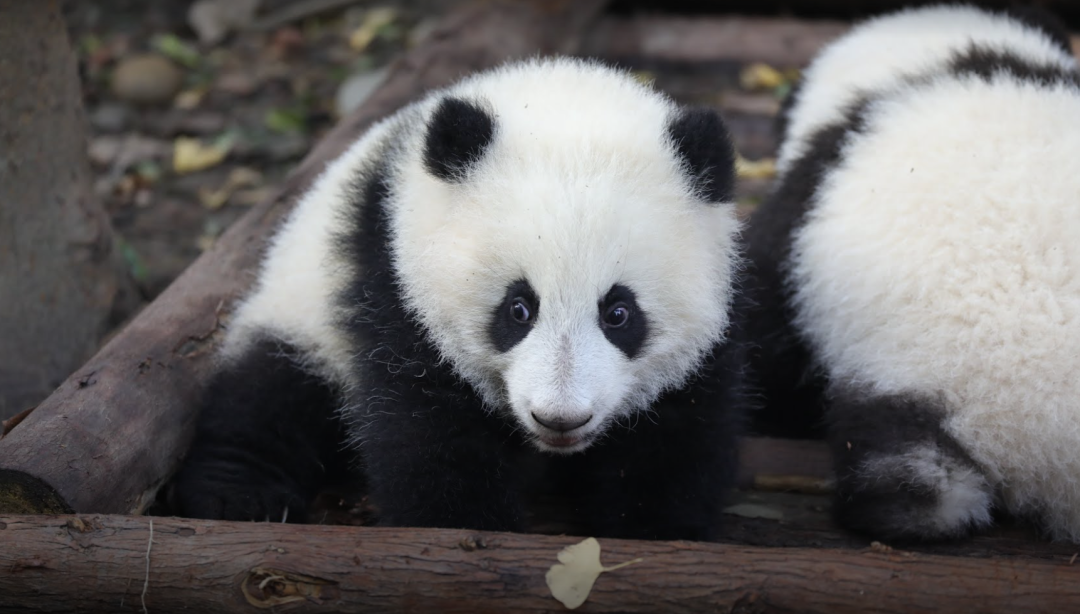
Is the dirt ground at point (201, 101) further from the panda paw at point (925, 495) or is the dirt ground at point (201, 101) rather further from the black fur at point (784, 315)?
→ the panda paw at point (925, 495)

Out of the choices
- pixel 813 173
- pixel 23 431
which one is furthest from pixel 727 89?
pixel 23 431

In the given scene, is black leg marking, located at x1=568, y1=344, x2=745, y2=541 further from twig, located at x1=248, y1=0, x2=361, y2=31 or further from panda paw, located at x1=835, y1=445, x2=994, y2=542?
twig, located at x1=248, y1=0, x2=361, y2=31

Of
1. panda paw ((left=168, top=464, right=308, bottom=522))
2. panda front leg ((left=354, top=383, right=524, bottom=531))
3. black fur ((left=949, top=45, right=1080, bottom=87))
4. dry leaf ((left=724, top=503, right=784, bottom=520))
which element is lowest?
panda paw ((left=168, top=464, right=308, bottom=522))

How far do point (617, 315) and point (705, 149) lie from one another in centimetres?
56

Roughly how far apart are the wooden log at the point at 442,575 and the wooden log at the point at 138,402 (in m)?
0.26

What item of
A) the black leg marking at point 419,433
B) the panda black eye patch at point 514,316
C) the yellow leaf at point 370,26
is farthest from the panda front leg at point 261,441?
the yellow leaf at point 370,26

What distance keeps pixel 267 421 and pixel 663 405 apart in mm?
1334

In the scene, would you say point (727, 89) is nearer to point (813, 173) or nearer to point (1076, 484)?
point (813, 173)

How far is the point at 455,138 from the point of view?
308cm

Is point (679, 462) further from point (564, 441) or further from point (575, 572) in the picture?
point (575, 572)

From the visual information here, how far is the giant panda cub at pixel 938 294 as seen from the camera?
324cm

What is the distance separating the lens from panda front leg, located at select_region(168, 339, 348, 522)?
3.59m

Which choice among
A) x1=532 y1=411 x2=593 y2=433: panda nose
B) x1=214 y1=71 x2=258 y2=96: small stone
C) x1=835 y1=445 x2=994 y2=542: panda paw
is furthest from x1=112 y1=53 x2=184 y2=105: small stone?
x1=835 y1=445 x2=994 y2=542: panda paw

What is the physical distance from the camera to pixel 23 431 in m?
3.26
